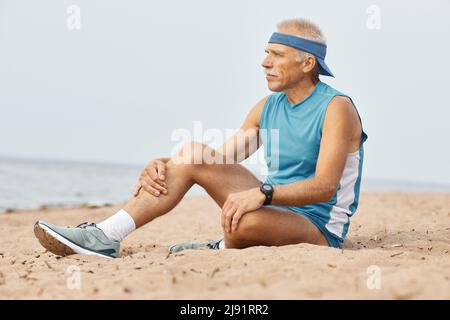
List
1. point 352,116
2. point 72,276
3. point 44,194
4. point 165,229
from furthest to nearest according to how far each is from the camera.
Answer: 1. point 44,194
2. point 165,229
3. point 352,116
4. point 72,276

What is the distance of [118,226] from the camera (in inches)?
149

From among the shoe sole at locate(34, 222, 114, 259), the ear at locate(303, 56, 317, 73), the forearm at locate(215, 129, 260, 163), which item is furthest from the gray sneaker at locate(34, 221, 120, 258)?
the ear at locate(303, 56, 317, 73)

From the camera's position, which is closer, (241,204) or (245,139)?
(241,204)

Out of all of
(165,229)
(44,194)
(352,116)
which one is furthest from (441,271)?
(44,194)

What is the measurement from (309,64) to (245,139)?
75cm

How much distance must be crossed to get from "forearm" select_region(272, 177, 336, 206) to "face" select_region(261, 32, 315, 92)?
69cm

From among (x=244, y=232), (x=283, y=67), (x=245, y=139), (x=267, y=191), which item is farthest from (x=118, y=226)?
(x=283, y=67)

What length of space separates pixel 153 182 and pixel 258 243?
29.4 inches

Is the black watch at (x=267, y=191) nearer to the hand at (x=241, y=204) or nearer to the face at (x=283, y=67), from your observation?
the hand at (x=241, y=204)

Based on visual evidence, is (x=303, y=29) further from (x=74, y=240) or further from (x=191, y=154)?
(x=74, y=240)

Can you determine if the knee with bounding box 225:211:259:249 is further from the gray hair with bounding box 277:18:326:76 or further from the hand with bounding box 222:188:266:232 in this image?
the gray hair with bounding box 277:18:326:76

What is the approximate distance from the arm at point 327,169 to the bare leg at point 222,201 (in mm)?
149

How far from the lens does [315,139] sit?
12.2 feet
